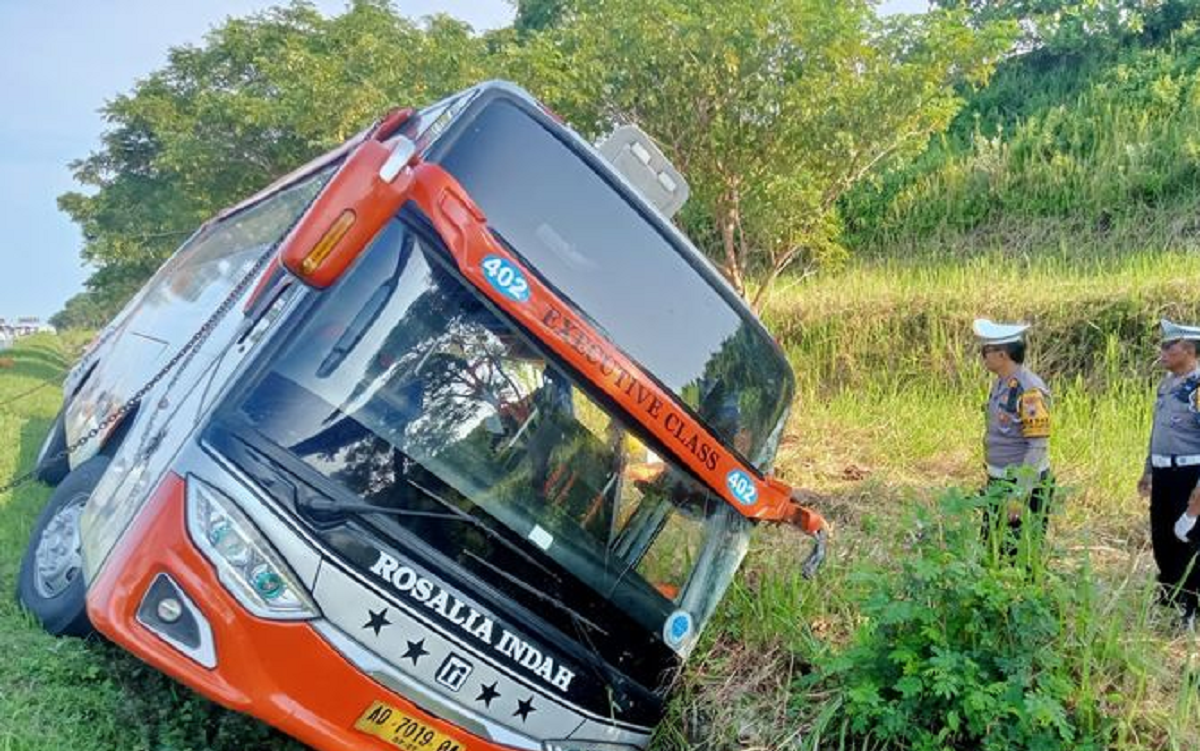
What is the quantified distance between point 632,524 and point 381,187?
1385 millimetres

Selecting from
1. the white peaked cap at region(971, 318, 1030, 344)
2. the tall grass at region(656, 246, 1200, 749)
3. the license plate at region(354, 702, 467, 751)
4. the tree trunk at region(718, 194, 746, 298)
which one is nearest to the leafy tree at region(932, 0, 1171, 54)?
the tall grass at region(656, 246, 1200, 749)

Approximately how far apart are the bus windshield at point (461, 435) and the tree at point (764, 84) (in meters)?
4.25

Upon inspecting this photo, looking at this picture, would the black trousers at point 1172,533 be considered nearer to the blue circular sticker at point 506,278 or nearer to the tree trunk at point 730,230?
the blue circular sticker at point 506,278

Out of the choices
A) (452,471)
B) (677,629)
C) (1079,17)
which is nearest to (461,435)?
(452,471)

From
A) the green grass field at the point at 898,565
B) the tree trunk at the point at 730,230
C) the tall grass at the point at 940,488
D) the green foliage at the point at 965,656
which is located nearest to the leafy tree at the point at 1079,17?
the tall grass at the point at 940,488

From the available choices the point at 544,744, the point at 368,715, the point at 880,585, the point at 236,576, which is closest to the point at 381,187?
the point at 236,576

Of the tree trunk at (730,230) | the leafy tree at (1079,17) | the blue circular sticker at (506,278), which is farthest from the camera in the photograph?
the leafy tree at (1079,17)

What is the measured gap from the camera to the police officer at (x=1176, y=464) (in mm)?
3693

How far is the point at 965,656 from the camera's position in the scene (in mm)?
2814

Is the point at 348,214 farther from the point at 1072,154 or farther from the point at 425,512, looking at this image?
the point at 1072,154

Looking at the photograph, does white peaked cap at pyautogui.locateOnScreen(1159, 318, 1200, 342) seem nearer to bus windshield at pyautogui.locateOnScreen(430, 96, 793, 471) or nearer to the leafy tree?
bus windshield at pyautogui.locateOnScreen(430, 96, 793, 471)

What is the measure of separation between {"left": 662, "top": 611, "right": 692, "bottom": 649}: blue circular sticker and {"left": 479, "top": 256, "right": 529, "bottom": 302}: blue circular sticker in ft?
4.08

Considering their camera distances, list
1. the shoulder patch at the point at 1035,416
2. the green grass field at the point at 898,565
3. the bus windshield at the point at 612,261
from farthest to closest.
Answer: the shoulder patch at the point at 1035,416 → the bus windshield at the point at 612,261 → the green grass field at the point at 898,565

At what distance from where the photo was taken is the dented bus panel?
2.61 m
